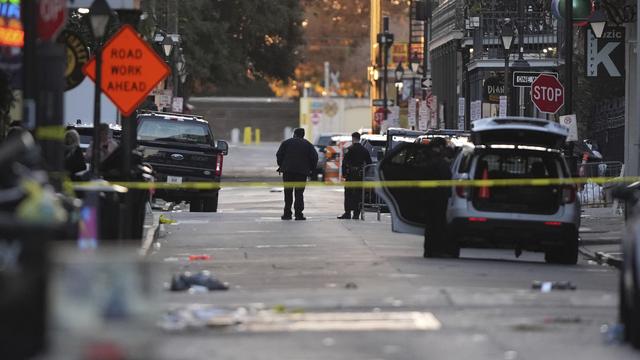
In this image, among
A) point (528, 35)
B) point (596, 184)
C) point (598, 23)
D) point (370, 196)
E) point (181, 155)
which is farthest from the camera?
point (528, 35)

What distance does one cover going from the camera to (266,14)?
74.6 meters

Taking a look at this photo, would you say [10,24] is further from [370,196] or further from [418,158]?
[370,196]

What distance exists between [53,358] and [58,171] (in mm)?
6411

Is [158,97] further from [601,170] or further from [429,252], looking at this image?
[429,252]

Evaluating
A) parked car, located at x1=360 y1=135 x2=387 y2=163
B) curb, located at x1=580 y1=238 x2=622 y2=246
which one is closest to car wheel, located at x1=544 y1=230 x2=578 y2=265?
curb, located at x1=580 y1=238 x2=622 y2=246

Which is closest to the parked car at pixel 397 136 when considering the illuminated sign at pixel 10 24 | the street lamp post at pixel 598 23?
the street lamp post at pixel 598 23

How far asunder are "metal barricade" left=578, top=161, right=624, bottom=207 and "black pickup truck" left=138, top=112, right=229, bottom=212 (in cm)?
831

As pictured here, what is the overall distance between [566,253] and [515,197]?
1067mm

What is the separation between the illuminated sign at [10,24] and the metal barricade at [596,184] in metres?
16.8

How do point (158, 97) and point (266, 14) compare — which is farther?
point (266, 14)

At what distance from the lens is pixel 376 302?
15.0 meters

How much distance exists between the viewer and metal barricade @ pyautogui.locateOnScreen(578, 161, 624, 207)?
36.3 m

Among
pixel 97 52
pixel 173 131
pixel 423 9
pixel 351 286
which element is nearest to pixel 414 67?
pixel 423 9

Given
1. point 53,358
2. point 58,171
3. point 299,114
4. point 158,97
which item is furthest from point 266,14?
point 53,358
